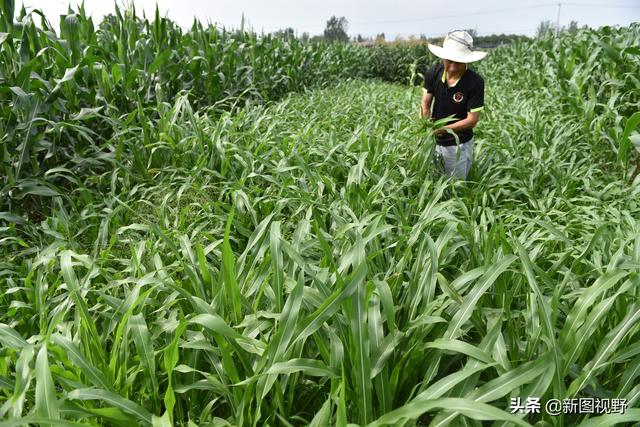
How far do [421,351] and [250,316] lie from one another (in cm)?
52

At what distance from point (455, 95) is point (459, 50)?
324 mm

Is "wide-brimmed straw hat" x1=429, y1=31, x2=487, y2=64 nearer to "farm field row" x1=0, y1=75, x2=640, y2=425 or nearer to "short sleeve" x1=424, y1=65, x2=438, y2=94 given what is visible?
"short sleeve" x1=424, y1=65, x2=438, y2=94

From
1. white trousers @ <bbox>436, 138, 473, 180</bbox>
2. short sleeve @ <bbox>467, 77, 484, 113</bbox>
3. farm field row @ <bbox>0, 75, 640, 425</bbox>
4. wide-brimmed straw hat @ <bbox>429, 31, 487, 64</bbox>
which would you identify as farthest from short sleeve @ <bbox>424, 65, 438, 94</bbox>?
farm field row @ <bbox>0, 75, 640, 425</bbox>

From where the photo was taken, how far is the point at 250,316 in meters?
1.35

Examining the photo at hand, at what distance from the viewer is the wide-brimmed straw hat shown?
287 centimetres

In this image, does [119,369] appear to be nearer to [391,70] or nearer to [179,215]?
[179,215]

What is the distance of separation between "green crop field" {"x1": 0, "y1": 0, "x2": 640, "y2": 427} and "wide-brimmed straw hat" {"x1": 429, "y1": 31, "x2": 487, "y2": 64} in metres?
0.48

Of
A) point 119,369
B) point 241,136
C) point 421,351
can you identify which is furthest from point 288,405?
point 241,136

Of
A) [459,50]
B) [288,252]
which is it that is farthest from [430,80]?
[288,252]

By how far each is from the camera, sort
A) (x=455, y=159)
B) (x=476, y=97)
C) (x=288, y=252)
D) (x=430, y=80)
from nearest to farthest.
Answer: (x=288, y=252), (x=476, y=97), (x=455, y=159), (x=430, y=80)

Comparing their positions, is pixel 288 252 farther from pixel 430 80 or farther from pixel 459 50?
pixel 430 80

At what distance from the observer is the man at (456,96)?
2971 mm

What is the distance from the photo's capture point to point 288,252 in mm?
1449

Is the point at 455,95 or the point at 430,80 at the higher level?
the point at 430,80
